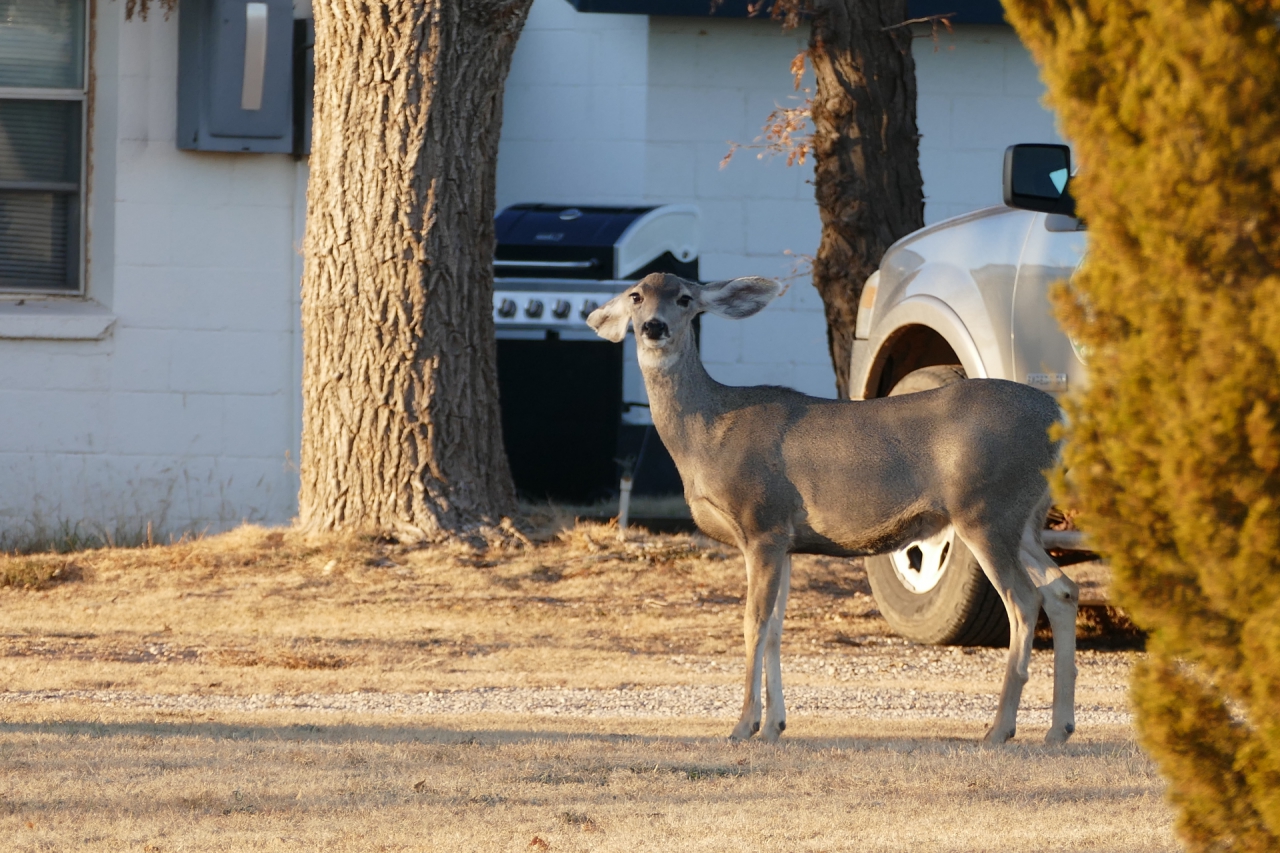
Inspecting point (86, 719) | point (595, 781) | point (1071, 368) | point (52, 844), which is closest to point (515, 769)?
point (595, 781)

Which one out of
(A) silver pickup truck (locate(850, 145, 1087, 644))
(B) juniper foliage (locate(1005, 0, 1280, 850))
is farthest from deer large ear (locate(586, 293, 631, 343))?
(B) juniper foliage (locate(1005, 0, 1280, 850))

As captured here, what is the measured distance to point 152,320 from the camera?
460 inches

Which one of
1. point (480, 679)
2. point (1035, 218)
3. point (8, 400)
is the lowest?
point (480, 679)

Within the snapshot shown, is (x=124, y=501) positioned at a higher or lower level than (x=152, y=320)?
lower

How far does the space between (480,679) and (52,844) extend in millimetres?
3490

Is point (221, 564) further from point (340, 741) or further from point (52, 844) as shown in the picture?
point (52, 844)

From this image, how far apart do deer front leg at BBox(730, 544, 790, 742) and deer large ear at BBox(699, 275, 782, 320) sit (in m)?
0.90

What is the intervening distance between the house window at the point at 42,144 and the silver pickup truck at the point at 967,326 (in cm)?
612

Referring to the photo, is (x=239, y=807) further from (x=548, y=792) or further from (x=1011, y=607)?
(x=1011, y=607)

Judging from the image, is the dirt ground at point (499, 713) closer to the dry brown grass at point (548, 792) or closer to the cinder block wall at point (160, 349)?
the dry brown grass at point (548, 792)

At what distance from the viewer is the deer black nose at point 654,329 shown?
5.98 m

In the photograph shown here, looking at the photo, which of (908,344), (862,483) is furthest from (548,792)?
(908,344)

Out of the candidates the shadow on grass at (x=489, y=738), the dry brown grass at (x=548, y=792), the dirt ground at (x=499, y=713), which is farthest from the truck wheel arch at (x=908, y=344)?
the dry brown grass at (x=548, y=792)

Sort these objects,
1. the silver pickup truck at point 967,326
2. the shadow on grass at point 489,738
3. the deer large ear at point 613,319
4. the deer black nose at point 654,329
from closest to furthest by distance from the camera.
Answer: the shadow on grass at point 489,738, the deer black nose at point 654,329, the deer large ear at point 613,319, the silver pickup truck at point 967,326
